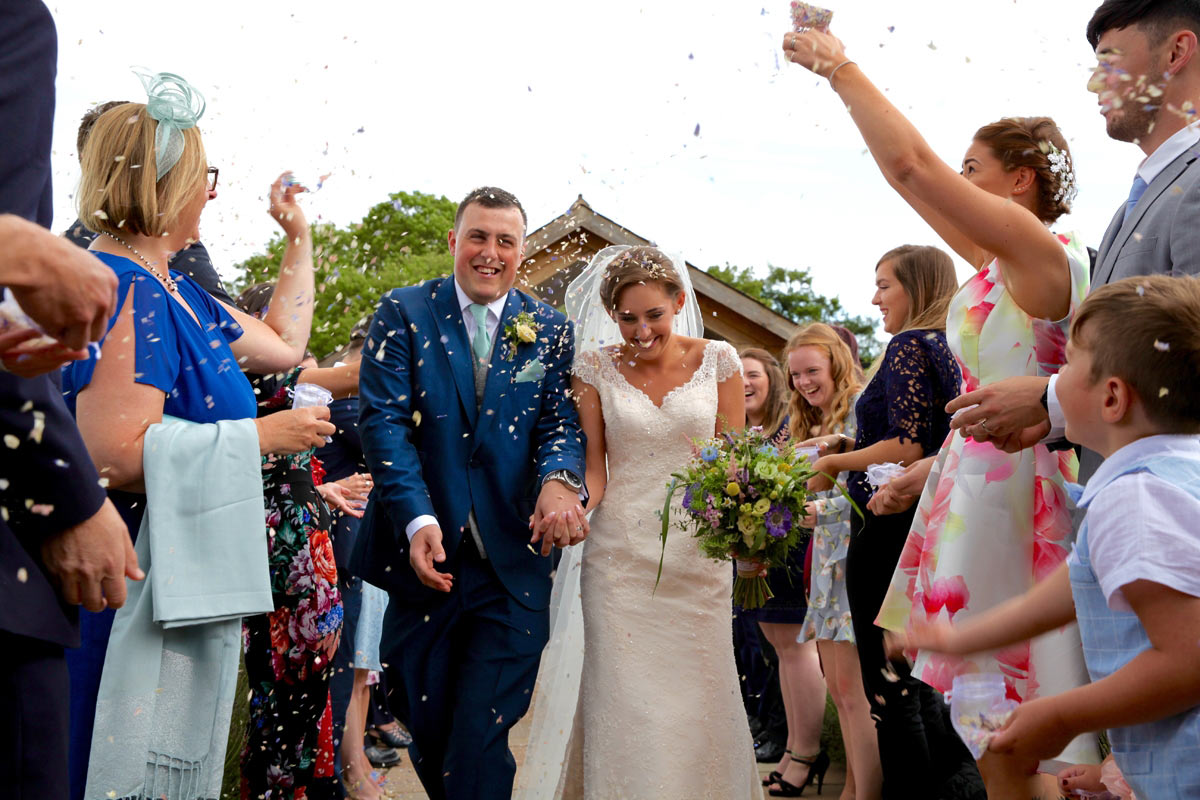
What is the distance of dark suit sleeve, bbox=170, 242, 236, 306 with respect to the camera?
14.8 feet

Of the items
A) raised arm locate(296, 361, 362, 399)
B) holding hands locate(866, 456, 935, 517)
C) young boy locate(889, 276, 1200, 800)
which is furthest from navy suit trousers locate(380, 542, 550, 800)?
young boy locate(889, 276, 1200, 800)

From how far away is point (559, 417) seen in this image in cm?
497

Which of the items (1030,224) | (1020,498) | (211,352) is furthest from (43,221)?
(1020,498)

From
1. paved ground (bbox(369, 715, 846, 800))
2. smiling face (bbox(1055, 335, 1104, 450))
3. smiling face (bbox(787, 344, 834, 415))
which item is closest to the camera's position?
smiling face (bbox(1055, 335, 1104, 450))

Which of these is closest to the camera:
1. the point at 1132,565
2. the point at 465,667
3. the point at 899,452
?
the point at 1132,565

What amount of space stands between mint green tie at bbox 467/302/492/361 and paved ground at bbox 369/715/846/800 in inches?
115

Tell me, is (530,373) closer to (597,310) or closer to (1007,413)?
(597,310)

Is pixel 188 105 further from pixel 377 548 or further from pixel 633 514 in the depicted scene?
pixel 633 514

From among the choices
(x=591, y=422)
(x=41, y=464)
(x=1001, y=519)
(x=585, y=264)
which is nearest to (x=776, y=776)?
(x=591, y=422)

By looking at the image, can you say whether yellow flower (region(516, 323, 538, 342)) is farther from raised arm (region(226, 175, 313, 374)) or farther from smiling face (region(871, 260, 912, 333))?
smiling face (region(871, 260, 912, 333))

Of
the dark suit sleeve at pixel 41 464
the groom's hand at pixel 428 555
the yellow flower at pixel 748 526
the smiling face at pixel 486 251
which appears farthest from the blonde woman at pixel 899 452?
the dark suit sleeve at pixel 41 464

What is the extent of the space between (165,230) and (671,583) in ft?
9.48

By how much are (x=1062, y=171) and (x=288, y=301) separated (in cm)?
297

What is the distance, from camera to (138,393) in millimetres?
3045
